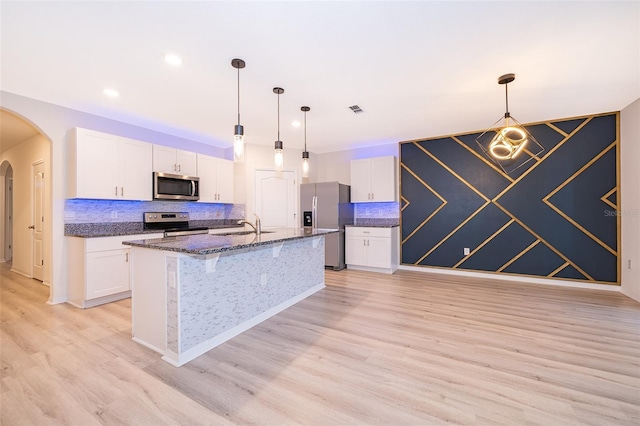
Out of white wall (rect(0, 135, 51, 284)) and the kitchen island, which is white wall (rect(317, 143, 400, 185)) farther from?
white wall (rect(0, 135, 51, 284))

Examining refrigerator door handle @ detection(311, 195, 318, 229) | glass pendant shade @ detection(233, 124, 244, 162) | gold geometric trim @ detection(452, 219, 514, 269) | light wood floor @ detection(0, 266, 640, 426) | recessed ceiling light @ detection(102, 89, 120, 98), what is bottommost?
light wood floor @ detection(0, 266, 640, 426)

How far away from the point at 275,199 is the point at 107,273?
9.79ft

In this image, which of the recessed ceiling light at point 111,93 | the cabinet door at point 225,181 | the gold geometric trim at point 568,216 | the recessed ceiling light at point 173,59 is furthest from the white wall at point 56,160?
the gold geometric trim at point 568,216

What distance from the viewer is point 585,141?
157 inches

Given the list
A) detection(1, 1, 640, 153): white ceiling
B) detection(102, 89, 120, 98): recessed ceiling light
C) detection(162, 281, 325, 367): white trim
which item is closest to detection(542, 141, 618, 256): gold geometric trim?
detection(1, 1, 640, 153): white ceiling

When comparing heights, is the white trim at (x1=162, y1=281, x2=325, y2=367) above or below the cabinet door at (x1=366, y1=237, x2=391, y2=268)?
below

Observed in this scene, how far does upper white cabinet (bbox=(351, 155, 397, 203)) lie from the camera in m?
5.26

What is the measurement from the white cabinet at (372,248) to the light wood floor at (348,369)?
70.7 inches

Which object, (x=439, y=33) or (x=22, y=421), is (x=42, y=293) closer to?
(x=22, y=421)

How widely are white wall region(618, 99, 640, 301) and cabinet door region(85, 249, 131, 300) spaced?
666cm

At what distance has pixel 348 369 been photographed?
6.44ft

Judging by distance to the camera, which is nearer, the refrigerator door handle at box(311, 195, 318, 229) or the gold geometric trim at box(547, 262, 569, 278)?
the gold geometric trim at box(547, 262, 569, 278)

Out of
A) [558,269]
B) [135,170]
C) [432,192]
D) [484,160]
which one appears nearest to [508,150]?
[484,160]

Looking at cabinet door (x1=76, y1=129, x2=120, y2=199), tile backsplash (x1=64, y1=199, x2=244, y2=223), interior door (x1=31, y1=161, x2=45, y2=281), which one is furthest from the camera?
interior door (x1=31, y1=161, x2=45, y2=281)
